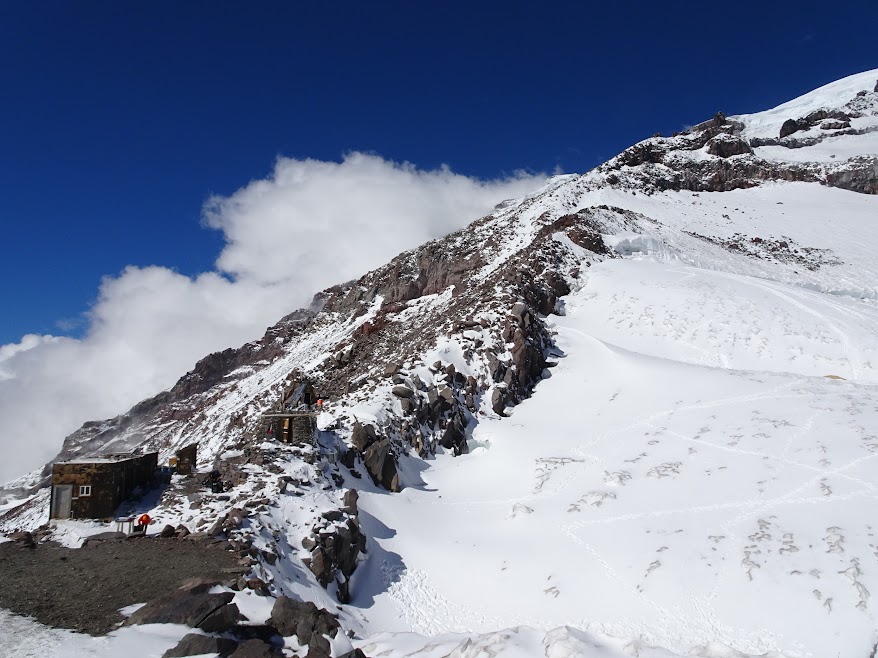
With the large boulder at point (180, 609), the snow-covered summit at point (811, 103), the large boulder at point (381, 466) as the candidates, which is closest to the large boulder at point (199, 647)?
the large boulder at point (180, 609)

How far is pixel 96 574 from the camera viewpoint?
39.6 feet

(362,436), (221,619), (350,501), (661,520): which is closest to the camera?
(221,619)

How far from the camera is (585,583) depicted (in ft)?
49.2

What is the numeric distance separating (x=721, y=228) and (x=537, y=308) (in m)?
39.4

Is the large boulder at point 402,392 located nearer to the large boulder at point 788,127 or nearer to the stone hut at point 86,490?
the stone hut at point 86,490

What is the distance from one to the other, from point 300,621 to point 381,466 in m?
11.2

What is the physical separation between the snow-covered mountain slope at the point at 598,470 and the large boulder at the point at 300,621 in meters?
1.32

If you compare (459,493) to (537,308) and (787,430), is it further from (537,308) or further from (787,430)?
(537,308)

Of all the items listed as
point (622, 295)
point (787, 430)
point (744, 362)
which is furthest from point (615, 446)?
point (622, 295)

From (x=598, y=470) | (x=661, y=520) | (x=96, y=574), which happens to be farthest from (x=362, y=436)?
(x=661, y=520)

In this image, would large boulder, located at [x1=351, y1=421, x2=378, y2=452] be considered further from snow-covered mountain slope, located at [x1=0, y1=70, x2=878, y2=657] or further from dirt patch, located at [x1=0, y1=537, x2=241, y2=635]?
dirt patch, located at [x1=0, y1=537, x2=241, y2=635]

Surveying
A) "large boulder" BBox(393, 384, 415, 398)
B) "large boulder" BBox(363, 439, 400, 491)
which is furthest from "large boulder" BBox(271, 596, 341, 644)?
"large boulder" BBox(393, 384, 415, 398)

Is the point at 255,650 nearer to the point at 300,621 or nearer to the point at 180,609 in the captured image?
the point at 300,621

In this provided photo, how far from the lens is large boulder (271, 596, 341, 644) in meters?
10.0
